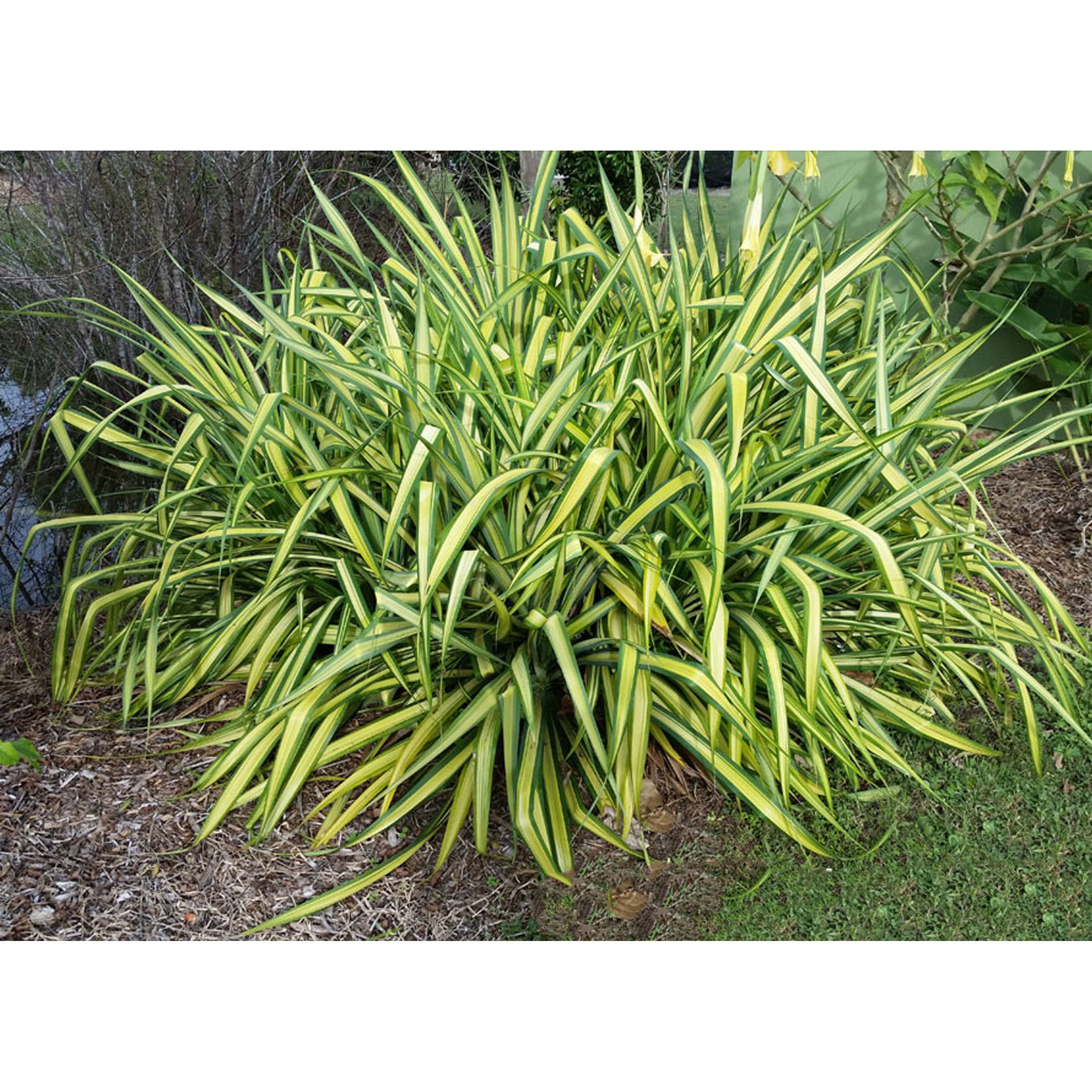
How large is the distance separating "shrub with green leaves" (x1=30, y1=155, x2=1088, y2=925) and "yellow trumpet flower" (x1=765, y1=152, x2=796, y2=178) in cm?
30

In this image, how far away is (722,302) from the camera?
2021mm

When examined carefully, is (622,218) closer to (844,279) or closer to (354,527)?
(844,279)

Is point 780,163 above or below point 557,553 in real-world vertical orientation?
above

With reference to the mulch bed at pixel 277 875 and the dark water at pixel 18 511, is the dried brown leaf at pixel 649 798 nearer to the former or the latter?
the mulch bed at pixel 277 875

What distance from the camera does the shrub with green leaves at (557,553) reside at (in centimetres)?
180

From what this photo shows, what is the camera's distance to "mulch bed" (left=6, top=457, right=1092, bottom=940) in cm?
184

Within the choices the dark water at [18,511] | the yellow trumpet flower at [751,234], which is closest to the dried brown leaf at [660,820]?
the yellow trumpet flower at [751,234]

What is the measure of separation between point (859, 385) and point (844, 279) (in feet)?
0.88

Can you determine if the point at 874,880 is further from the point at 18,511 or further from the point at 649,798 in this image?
the point at 18,511

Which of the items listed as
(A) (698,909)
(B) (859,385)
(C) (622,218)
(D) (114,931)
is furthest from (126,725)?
(B) (859,385)

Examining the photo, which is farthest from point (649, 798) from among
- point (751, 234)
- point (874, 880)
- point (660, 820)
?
point (751, 234)

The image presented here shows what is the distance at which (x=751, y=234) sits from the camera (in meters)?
2.44

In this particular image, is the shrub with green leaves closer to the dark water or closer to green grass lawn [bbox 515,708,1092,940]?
green grass lawn [bbox 515,708,1092,940]

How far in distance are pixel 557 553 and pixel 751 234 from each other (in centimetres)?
104
